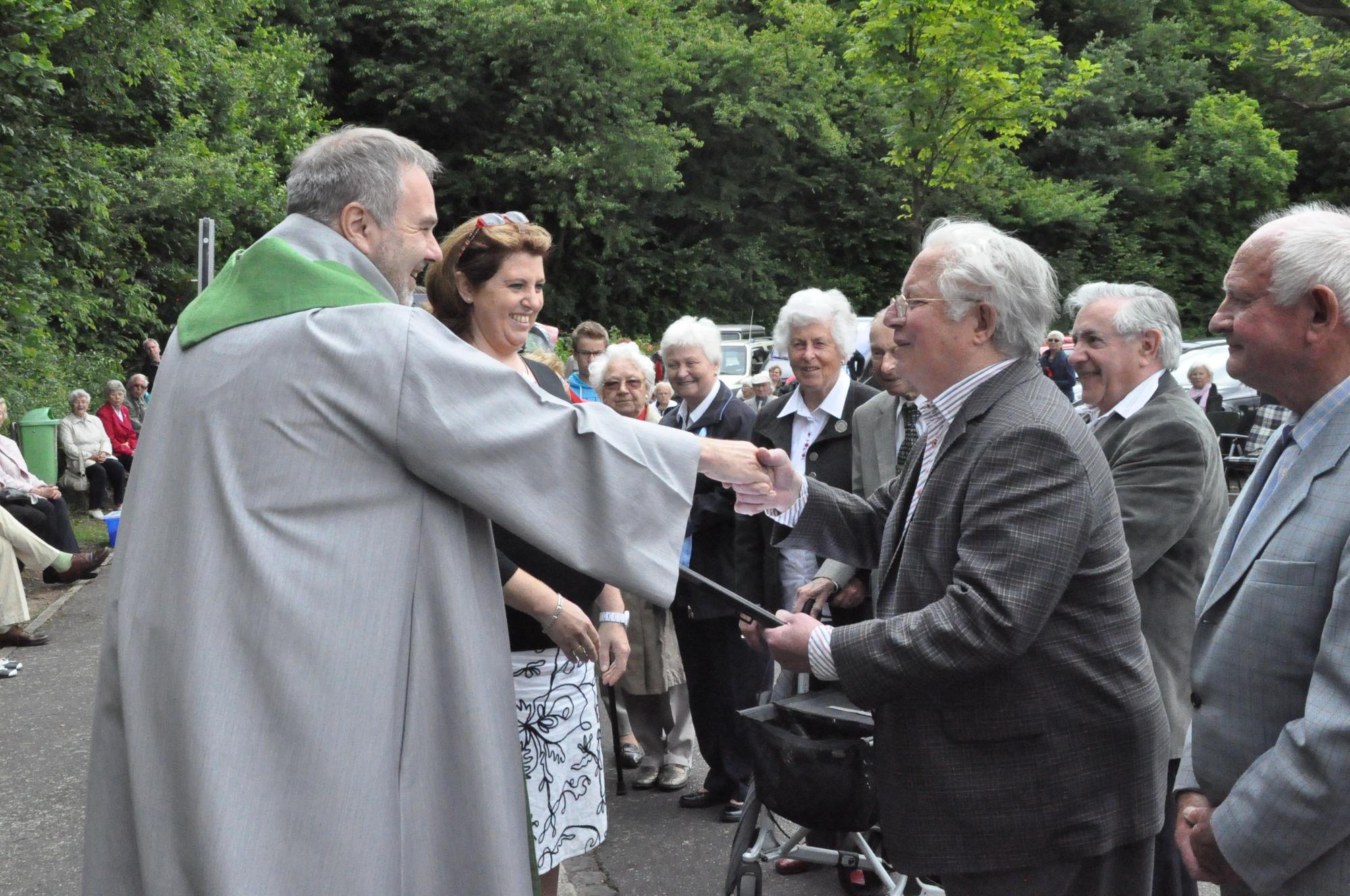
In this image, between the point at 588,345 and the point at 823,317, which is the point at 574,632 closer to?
the point at 823,317

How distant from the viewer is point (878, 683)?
2234 mm

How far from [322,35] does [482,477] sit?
29538 mm

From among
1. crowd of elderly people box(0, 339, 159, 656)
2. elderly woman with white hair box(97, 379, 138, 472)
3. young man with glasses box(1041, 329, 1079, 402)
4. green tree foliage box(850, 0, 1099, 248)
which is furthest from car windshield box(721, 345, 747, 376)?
elderly woman with white hair box(97, 379, 138, 472)

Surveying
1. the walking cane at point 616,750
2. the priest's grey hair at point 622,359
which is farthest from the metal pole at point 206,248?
the walking cane at point 616,750

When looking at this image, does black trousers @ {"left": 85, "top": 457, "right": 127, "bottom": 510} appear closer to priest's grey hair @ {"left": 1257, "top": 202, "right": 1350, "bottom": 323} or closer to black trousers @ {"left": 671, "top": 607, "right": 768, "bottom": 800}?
black trousers @ {"left": 671, "top": 607, "right": 768, "bottom": 800}

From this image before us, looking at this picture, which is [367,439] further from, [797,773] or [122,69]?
[122,69]

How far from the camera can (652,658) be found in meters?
5.31

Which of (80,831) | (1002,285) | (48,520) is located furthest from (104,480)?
(1002,285)

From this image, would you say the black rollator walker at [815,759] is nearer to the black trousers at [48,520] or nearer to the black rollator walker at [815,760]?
the black rollator walker at [815,760]

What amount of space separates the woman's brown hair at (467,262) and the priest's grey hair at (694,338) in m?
1.97

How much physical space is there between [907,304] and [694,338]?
2.80 m

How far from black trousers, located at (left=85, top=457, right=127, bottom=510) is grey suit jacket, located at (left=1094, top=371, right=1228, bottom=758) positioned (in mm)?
12865

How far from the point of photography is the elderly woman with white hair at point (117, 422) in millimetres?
15047

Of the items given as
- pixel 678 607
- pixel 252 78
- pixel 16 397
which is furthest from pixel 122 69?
pixel 678 607
